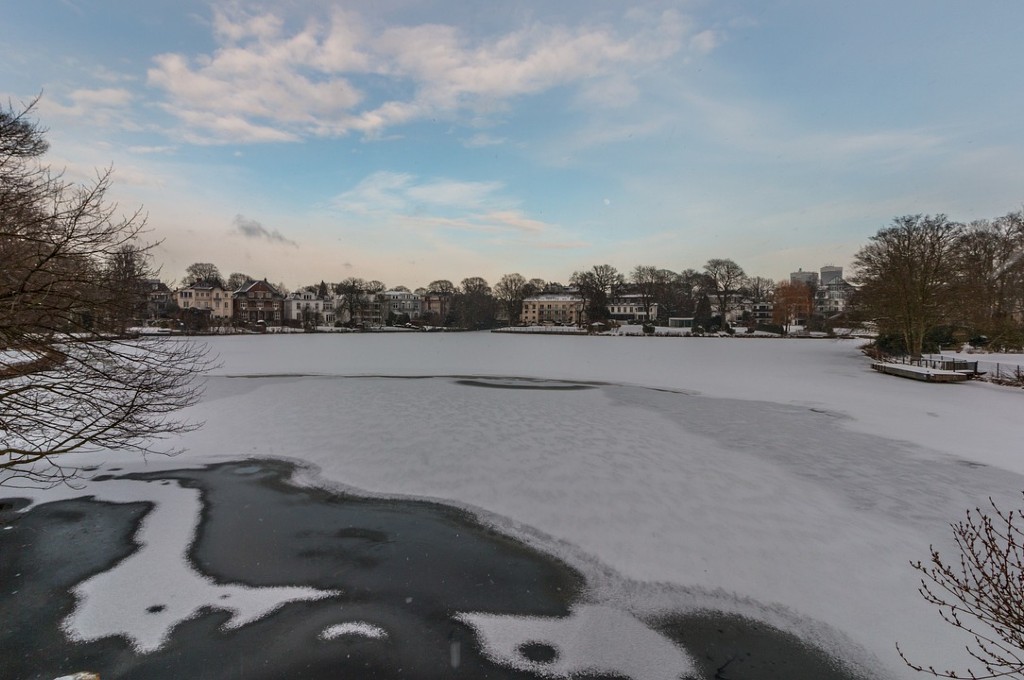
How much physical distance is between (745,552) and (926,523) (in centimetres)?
281

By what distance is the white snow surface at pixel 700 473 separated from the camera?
16.8ft

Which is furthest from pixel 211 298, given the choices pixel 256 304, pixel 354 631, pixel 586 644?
pixel 586 644

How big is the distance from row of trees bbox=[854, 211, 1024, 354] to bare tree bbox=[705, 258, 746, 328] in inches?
2620

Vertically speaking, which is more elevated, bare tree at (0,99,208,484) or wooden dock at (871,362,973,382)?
bare tree at (0,99,208,484)

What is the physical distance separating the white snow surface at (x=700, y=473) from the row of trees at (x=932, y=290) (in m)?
8.43

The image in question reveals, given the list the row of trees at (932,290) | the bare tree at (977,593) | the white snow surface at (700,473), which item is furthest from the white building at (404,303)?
the bare tree at (977,593)

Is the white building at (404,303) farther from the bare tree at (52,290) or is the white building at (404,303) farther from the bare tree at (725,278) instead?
Result: the bare tree at (52,290)

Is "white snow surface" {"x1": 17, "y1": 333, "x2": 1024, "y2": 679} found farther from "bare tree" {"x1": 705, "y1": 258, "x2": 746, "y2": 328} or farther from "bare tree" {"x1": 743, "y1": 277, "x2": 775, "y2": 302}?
"bare tree" {"x1": 743, "y1": 277, "x2": 775, "y2": 302}

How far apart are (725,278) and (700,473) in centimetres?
10136

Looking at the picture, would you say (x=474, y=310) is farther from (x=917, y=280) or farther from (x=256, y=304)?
(x=917, y=280)

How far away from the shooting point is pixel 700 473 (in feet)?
28.8

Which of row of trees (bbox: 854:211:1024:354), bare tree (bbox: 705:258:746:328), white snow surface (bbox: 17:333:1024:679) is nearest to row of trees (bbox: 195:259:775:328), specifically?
bare tree (bbox: 705:258:746:328)

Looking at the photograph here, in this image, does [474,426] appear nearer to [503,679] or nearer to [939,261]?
[503,679]

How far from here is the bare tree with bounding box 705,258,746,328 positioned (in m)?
99.4
